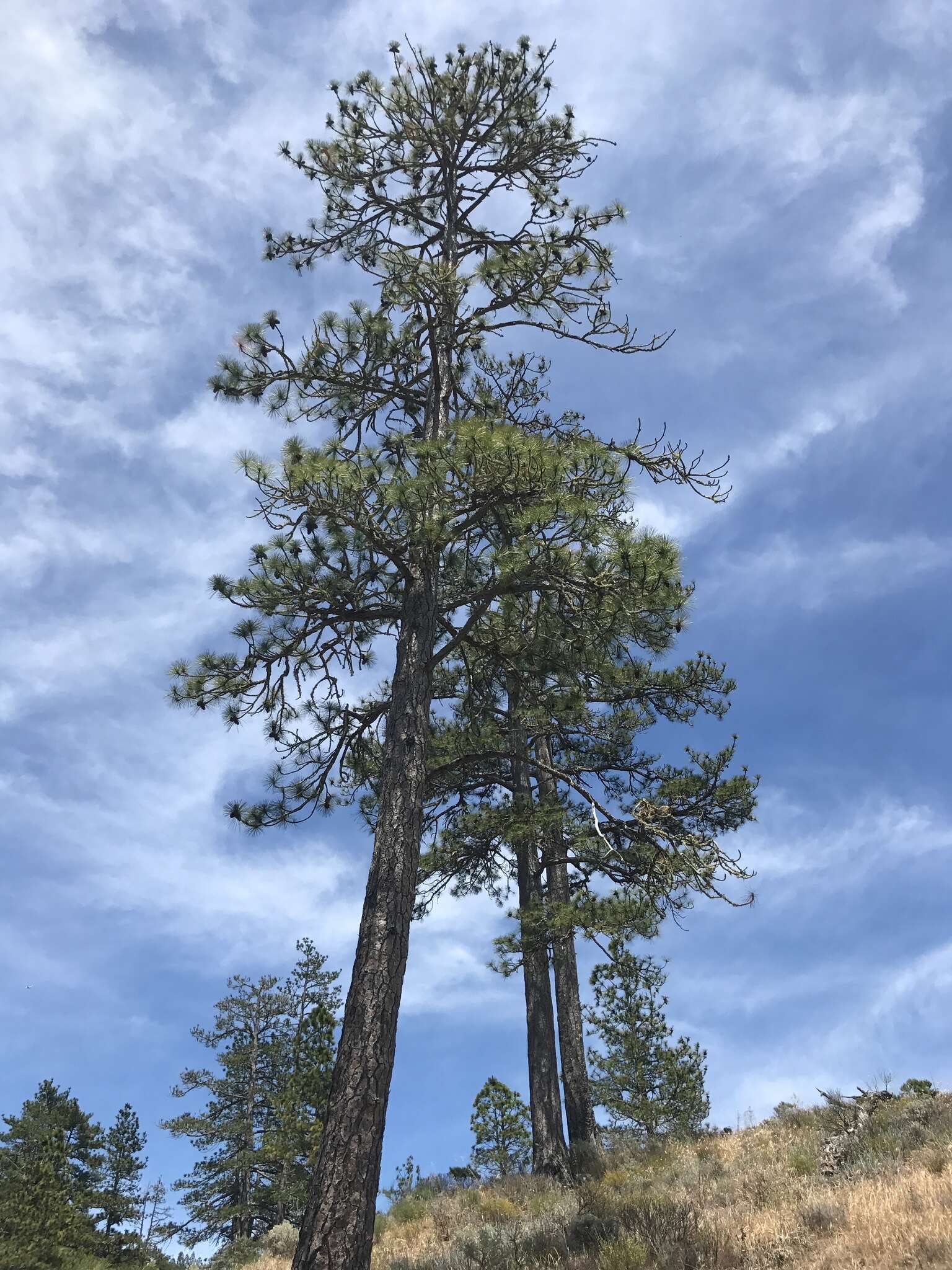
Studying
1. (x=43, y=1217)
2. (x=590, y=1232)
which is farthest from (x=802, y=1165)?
(x=43, y=1217)

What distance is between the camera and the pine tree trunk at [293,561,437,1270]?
5.49 m

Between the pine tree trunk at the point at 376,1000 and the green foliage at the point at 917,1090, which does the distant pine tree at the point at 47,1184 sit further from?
the green foliage at the point at 917,1090

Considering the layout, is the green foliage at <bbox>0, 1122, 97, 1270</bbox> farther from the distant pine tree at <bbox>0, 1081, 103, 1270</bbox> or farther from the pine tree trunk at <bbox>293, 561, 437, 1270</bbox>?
the pine tree trunk at <bbox>293, 561, 437, 1270</bbox>

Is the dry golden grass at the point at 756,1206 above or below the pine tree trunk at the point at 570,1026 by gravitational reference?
below

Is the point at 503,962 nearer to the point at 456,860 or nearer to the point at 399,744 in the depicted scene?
the point at 456,860

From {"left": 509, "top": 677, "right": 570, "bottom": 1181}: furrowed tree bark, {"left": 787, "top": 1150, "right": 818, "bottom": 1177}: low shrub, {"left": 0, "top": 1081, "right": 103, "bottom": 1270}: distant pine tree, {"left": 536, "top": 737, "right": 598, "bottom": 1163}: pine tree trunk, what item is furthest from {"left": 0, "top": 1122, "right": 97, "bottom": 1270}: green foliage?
{"left": 787, "top": 1150, "right": 818, "bottom": 1177}: low shrub

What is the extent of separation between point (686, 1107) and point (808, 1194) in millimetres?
13875

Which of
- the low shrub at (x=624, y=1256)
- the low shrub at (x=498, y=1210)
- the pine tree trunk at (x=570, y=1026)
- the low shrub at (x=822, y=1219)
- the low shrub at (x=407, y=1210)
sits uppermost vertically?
the pine tree trunk at (x=570, y=1026)

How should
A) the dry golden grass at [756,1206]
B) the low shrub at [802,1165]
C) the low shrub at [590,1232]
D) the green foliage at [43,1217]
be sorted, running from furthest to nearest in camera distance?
1. the green foliage at [43,1217]
2. the low shrub at [802,1165]
3. the low shrub at [590,1232]
4. the dry golden grass at [756,1206]

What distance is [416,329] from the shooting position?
400 inches

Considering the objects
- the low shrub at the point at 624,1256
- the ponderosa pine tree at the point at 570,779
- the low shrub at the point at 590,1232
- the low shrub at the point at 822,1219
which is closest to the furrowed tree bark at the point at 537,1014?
the ponderosa pine tree at the point at 570,779

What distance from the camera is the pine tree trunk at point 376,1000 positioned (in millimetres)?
5488

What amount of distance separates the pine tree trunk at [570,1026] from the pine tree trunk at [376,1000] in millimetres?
4714

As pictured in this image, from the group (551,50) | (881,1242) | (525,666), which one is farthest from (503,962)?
(551,50)
